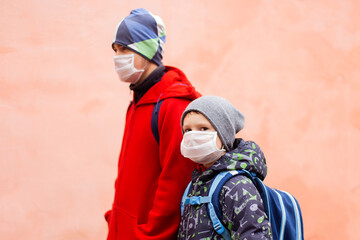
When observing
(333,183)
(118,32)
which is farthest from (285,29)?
(118,32)

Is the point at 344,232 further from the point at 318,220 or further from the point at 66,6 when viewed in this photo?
the point at 66,6

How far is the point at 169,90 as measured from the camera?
1859 millimetres

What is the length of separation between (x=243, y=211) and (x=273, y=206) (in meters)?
0.17

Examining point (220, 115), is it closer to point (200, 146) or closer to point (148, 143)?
point (200, 146)

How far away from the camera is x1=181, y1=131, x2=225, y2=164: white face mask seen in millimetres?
1591

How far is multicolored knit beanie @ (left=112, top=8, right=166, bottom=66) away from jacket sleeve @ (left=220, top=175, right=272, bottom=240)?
0.68 m

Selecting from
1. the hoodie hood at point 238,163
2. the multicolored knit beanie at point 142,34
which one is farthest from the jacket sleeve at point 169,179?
the multicolored knit beanie at point 142,34

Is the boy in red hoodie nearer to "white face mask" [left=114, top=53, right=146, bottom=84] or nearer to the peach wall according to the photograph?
"white face mask" [left=114, top=53, right=146, bottom=84]

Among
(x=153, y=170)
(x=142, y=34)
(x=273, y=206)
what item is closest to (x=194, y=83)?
(x=142, y=34)

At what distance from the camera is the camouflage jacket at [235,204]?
1440 millimetres

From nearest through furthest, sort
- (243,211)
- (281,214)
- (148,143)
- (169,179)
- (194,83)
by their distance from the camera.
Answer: (243,211) → (281,214) → (169,179) → (148,143) → (194,83)

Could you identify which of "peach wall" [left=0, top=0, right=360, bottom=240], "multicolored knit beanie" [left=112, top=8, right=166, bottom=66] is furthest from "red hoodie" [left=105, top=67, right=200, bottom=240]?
"peach wall" [left=0, top=0, right=360, bottom=240]

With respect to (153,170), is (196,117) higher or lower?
higher

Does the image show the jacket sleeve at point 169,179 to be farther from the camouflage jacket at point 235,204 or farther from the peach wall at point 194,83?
the peach wall at point 194,83
